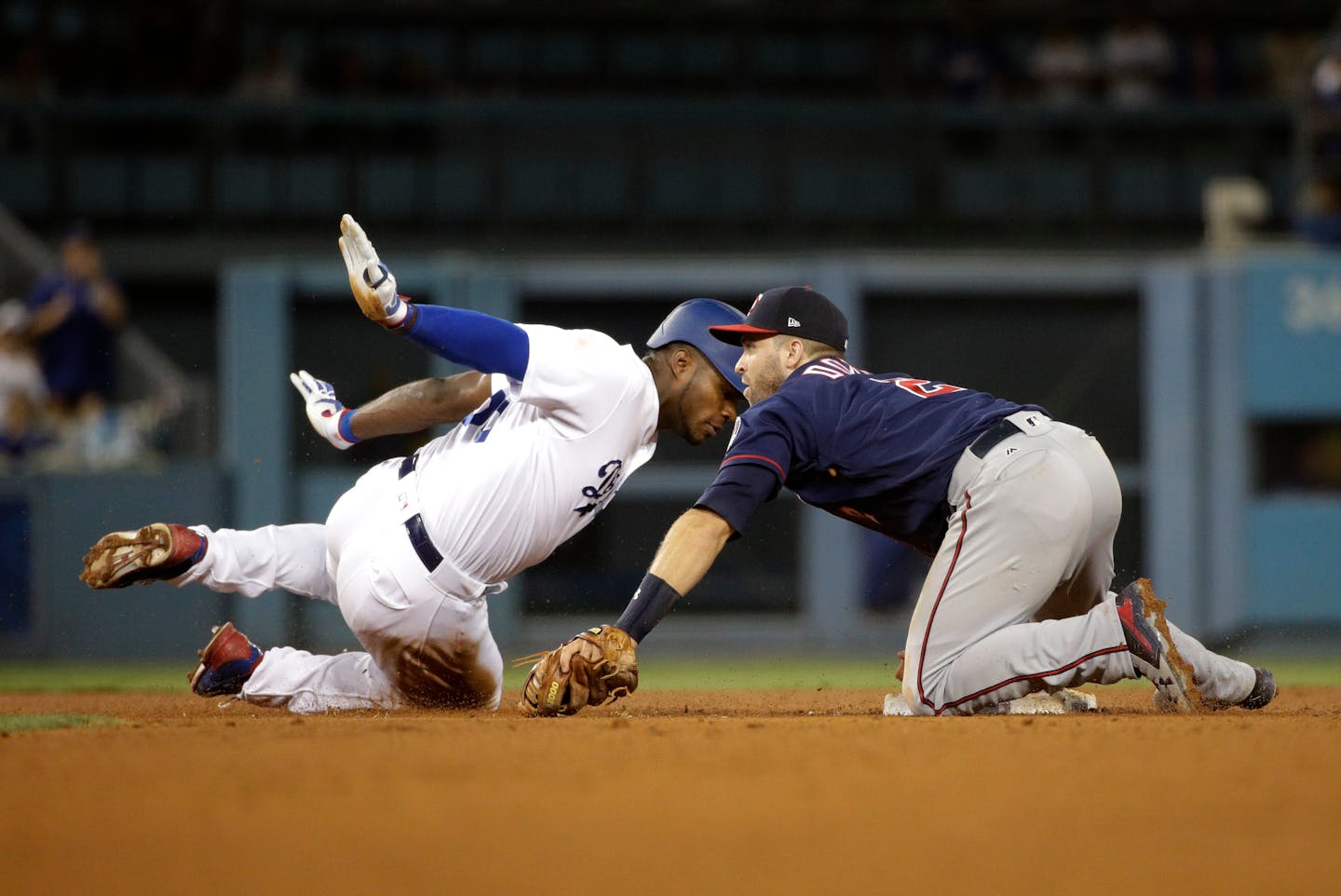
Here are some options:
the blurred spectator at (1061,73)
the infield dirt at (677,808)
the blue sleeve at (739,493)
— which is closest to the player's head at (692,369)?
the blue sleeve at (739,493)

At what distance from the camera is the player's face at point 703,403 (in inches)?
195

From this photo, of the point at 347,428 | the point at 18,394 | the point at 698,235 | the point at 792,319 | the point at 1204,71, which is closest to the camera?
the point at 792,319

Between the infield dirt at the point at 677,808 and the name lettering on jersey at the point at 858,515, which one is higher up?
the name lettering on jersey at the point at 858,515

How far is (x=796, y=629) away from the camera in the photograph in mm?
9258

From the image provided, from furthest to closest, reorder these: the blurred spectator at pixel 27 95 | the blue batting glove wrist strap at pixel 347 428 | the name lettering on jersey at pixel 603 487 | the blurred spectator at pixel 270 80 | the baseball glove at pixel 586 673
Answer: the blurred spectator at pixel 270 80
the blurred spectator at pixel 27 95
the blue batting glove wrist strap at pixel 347 428
the name lettering on jersey at pixel 603 487
the baseball glove at pixel 586 673

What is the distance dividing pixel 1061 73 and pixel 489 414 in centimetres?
1049

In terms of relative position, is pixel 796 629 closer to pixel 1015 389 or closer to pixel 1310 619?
pixel 1015 389

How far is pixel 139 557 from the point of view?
4770 millimetres

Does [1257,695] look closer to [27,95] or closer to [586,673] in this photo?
[586,673]

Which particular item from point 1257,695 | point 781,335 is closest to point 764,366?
point 781,335

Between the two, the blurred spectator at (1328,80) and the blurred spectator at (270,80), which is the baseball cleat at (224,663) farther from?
the blurred spectator at (270,80)

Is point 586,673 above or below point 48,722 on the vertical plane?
above

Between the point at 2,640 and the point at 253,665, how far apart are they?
183 inches

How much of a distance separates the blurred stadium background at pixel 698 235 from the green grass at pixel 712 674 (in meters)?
0.25
